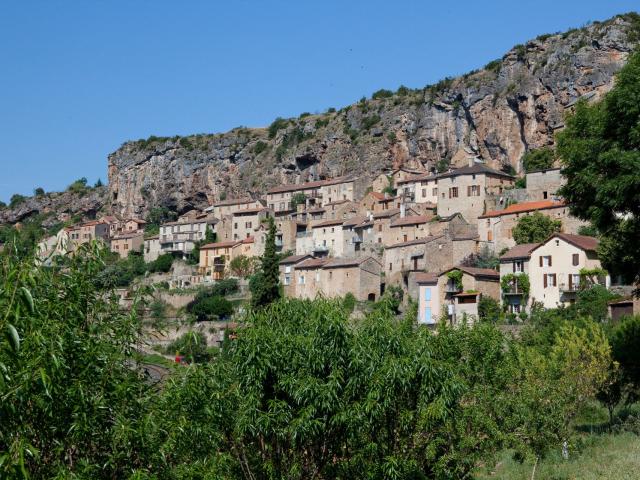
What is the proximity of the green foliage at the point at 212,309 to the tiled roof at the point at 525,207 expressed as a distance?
25.7m

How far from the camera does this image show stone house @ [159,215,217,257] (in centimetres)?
11038

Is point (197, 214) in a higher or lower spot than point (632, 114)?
higher

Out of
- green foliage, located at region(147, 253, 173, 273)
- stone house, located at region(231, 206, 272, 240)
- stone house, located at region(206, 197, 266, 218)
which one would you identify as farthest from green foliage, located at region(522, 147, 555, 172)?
green foliage, located at region(147, 253, 173, 273)

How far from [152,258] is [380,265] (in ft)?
146

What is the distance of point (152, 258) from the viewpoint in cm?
11325

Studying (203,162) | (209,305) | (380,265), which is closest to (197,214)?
(203,162)

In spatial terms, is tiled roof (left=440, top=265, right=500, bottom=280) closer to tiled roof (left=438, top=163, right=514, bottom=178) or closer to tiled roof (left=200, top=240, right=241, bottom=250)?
tiled roof (left=438, top=163, right=514, bottom=178)

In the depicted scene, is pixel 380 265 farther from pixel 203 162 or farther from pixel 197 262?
pixel 203 162

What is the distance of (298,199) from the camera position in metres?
107

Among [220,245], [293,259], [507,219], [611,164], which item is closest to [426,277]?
[507,219]

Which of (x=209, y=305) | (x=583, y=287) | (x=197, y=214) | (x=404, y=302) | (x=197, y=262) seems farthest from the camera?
(x=197, y=214)

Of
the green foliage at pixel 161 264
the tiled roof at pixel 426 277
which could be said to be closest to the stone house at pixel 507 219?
the tiled roof at pixel 426 277

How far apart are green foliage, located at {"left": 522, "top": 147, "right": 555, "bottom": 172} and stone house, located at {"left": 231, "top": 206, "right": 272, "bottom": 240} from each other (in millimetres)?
32380

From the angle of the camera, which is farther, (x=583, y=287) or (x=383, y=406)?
(x=583, y=287)
